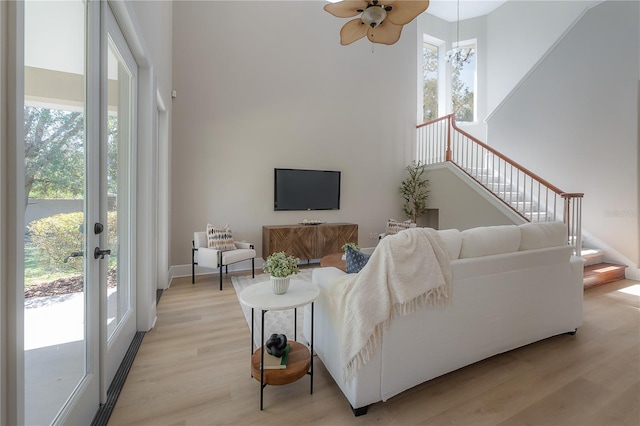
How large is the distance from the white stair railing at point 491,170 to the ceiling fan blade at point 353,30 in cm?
312

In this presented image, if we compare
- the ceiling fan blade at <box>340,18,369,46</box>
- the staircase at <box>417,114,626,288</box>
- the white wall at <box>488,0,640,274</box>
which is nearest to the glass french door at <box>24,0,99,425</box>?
the ceiling fan blade at <box>340,18,369,46</box>

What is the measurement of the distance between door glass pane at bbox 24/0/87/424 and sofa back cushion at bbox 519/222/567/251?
290 centimetres

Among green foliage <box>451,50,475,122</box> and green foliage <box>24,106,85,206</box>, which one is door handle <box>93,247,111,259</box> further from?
green foliage <box>451,50,475,122</box>

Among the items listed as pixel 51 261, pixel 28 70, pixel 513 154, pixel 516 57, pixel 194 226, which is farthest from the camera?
pixel 516 57

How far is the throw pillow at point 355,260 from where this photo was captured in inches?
78.1

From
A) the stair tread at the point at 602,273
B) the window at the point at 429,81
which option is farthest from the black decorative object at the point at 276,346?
the window at the point at 429,81

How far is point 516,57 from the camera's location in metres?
6.33

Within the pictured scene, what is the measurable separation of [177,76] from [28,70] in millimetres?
3848

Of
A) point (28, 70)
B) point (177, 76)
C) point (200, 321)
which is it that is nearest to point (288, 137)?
point (177, 76)

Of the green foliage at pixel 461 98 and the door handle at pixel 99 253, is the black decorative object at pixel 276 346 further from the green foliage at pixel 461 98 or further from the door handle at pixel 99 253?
the green foliage at pixel 461 98

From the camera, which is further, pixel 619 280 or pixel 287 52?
pixel 287 52

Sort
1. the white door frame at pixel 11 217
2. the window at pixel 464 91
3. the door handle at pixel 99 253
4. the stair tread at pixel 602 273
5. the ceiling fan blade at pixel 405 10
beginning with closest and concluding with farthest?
the white door frame at pixel 11 217
the door handle at pixel 99 253
the ceiling fan blade at pixel 405 10
the stair tread at pixel 602 273
the window at pixel 464 91

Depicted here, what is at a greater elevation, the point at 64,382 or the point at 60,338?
the point at 60,338

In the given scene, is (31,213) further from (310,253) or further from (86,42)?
(310,253)
